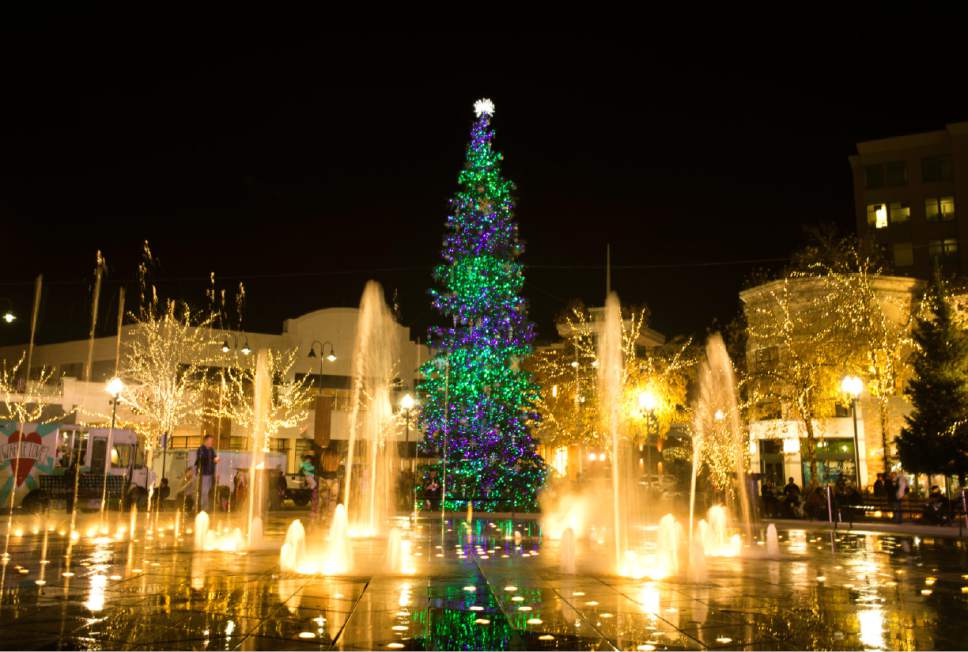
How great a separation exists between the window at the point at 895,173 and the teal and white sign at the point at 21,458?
5640 centimetres

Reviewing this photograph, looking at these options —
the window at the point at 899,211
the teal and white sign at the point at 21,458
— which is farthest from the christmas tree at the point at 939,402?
the window at the point at 899,211

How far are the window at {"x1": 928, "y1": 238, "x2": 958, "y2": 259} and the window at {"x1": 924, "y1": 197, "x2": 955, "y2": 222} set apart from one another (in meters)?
1.55

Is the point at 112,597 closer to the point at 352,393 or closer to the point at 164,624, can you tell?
the point at 164,624

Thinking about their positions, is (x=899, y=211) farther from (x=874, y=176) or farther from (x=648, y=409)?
(x=648, y=409)

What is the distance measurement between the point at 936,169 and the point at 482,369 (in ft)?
144

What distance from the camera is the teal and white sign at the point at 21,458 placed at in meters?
27.4

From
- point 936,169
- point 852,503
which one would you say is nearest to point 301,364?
point 852,503

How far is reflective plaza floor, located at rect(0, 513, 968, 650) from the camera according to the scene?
23.1 feet

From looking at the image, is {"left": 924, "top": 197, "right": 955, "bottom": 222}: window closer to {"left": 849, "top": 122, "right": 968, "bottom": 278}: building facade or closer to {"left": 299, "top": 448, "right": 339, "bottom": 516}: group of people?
{"left": 849, "top": 122, "right": 968, "bottom": 278}: building facade

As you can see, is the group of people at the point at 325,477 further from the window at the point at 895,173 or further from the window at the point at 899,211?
the window at the point at 895,173

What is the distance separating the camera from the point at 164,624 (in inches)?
296

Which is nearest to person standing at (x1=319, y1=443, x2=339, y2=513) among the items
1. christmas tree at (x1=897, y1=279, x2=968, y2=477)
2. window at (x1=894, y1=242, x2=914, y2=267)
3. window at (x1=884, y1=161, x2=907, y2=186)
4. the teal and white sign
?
the teal and white sign

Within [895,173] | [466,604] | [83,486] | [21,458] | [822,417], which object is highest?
[895,173]

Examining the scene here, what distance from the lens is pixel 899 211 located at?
193ft
